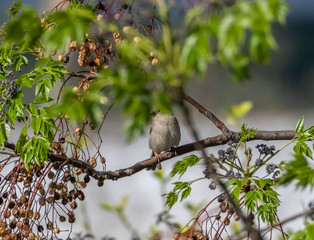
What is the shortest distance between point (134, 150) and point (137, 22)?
206 inches

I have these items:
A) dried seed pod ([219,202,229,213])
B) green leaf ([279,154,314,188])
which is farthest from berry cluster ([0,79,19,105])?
green leaf ([279,154,314,188])

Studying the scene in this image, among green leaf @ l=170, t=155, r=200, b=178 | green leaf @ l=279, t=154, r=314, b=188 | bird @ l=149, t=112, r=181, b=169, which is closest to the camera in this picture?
green leaf @ l=279, t=154, r=314, b=188

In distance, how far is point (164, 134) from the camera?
3.17 metres

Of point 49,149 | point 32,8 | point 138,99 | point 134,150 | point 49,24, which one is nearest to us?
point 138,99

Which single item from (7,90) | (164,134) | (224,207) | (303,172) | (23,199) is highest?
(164,134)

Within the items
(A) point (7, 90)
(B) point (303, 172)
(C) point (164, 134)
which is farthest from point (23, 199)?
(C) point (164, 134)

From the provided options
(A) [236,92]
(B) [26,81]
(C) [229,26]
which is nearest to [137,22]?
(B) [26,81]

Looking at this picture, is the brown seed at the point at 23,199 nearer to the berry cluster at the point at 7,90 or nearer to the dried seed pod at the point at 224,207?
the berry cluster at the point at 7,90

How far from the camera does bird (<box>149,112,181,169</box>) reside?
10.4 ft

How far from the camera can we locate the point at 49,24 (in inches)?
79.1

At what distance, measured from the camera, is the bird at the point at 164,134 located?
10.4 ft

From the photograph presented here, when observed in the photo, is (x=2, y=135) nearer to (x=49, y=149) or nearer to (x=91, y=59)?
(x=49, y=149)

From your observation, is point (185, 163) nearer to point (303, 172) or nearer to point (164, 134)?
point (303, 172)

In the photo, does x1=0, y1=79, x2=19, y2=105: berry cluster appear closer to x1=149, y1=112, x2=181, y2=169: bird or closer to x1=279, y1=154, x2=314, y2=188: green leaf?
x1=279, y1=154, x2=314, y2=188: green leaf
